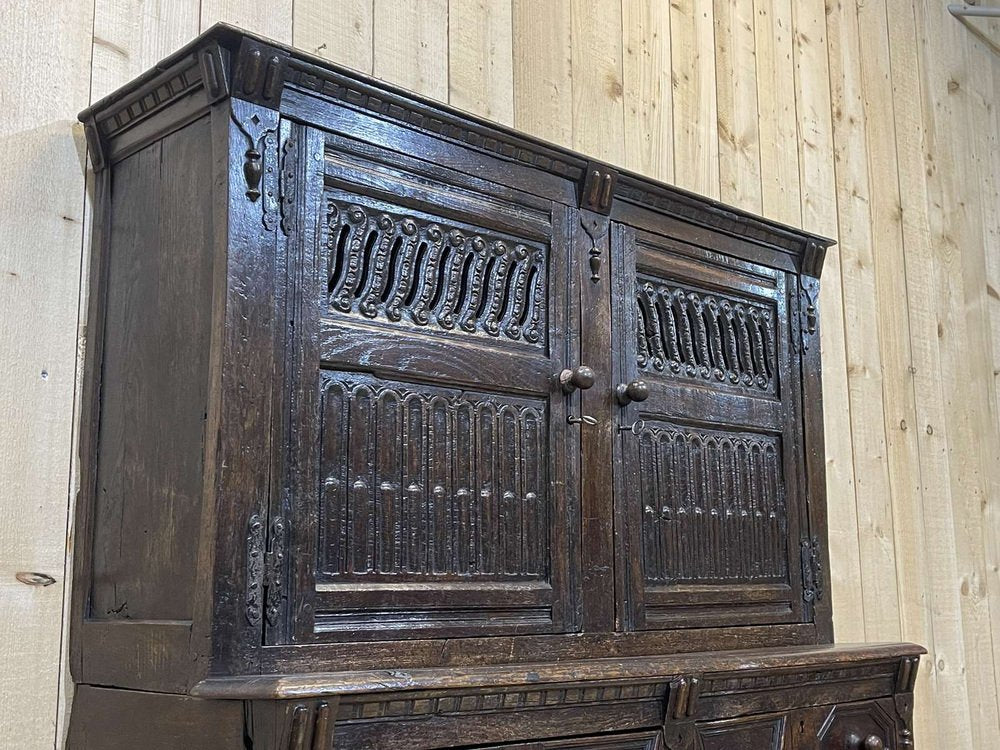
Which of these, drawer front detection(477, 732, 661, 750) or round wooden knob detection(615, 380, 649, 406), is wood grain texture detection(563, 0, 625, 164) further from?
drawer front detection(477, 732, 661, 750)

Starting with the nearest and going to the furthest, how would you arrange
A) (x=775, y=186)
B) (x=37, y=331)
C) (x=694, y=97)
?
(x=37, y=331), (x=694, y=97), (x=775, y=186)

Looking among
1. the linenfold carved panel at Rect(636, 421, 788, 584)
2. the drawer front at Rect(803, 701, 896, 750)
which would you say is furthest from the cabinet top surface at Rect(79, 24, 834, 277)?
the drawer front at Rect(803, 701, 896, 750)

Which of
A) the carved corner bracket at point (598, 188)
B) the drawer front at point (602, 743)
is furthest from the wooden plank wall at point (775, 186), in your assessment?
the drawer front at point (602, 743)

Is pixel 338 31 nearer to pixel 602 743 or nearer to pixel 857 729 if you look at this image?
pixel 602 743

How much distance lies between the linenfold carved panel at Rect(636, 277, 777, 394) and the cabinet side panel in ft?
2.43

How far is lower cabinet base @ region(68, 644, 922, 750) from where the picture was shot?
4.19 feet

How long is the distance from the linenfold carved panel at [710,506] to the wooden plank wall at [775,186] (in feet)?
2.31

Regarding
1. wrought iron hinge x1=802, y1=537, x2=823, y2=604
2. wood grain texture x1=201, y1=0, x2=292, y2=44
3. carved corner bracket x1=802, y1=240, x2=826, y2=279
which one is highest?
wood grain texture x1=201, y1=0, x2=292, y2=44

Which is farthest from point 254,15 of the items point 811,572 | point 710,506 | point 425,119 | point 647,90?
point 811,572

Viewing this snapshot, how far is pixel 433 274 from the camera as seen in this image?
1.63 metres

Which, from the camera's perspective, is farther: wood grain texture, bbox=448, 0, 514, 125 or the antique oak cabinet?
wood grain texture, bbox=448, 0, 514, 125

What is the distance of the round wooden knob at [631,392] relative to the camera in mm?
1802

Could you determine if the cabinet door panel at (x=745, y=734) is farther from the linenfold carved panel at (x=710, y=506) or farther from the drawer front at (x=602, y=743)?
the linenfold carved panel at (x=710, y=506)

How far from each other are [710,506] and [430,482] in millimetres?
584
